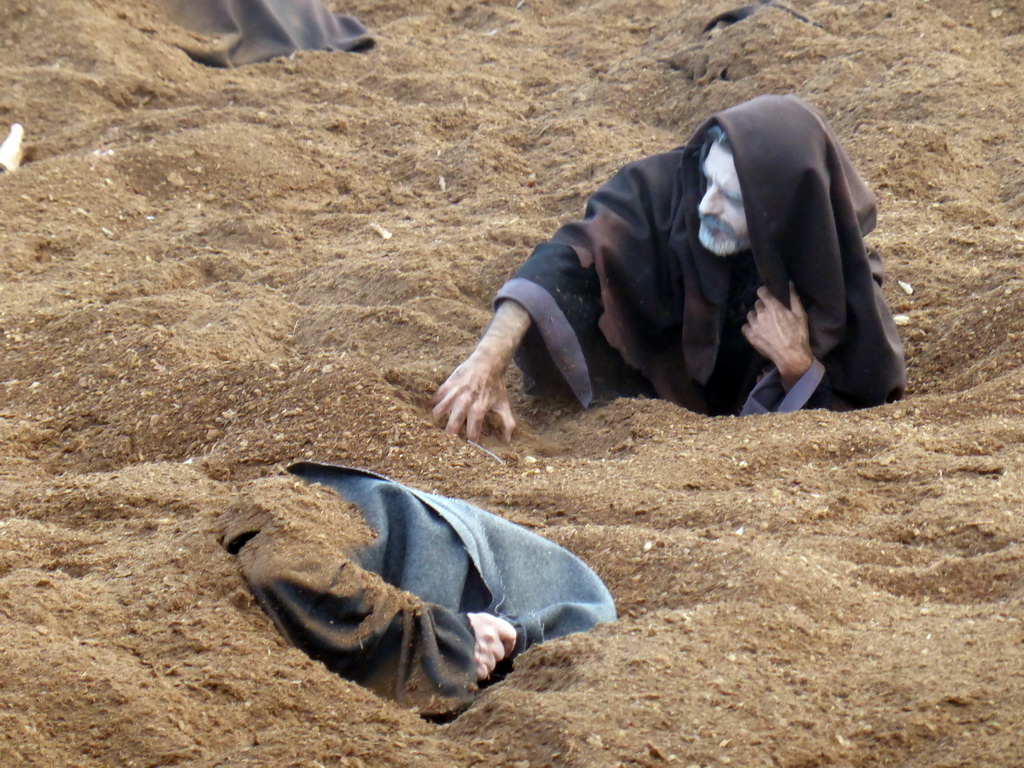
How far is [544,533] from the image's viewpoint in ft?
8.65

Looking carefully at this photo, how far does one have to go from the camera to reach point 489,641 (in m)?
2.21

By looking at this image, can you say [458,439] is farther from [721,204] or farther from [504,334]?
[721,204]

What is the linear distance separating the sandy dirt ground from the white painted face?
539mm

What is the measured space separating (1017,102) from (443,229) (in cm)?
279

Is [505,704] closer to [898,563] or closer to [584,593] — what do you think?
[584,593]

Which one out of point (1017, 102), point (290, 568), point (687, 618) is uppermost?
point (290, 568)

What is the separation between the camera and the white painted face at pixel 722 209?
352 centimetres

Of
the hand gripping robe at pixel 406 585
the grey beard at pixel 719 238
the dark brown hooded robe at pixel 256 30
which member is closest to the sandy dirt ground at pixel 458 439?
the hand gripping robe at pixel 406 585

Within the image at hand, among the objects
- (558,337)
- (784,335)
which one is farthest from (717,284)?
(558,337)

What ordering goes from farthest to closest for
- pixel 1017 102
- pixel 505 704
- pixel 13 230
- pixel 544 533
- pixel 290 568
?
pixel 1017 102, pixel 13 230, pixel 544 533, pixel 290 568, pixel 505 704

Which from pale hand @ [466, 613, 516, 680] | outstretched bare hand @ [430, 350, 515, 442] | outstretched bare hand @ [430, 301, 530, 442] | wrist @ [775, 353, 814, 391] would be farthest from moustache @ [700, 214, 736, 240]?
pale hand @ [466, 613, 516, 680]

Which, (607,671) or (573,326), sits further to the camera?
(573,326)

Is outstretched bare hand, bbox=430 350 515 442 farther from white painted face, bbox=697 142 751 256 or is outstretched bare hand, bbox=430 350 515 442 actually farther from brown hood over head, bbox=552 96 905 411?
white painted face, bbox=697 142 751 256

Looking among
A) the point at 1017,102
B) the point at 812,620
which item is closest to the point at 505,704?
the point at 812,620
